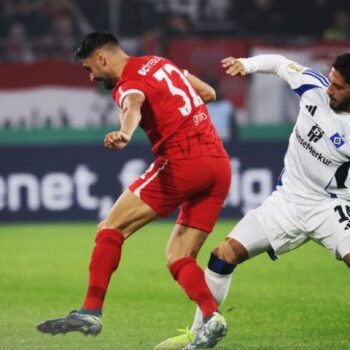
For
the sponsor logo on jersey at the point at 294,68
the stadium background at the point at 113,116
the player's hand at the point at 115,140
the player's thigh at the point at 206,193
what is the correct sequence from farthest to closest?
the stadium background at the point at 113,116 → the sponsor logo on jersey at the point at 294,68 → the player's thigh at the point at 206,193 → the player's hand at the point at 115,140

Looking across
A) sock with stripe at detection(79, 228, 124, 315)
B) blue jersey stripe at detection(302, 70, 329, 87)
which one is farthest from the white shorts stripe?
blue jersey stripe at detection(302, 70, 329, 87)

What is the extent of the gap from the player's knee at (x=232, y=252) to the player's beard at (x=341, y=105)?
3.46 ft

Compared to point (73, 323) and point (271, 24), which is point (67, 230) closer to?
point (271, 24)

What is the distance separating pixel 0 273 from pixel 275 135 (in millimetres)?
5843

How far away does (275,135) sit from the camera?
15.7 metres

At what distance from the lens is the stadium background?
12.5 metres

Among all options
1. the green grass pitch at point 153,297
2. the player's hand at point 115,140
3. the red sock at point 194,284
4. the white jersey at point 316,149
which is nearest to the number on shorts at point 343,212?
the white jersey at point 316,149

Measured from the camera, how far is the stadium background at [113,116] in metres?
12.5

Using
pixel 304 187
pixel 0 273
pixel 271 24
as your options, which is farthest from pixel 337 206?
pixel 271 24

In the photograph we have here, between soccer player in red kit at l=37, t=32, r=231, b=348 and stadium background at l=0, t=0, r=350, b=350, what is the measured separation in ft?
11.5

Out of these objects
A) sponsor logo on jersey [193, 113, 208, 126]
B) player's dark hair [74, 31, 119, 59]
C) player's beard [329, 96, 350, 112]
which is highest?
player's dark hair [74, 31, 119, 59]

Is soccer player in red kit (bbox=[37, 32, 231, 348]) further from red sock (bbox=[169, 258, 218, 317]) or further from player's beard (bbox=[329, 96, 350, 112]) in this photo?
player's beard (bbox=[329, 96, 350, 112])

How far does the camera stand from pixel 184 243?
7039 millimetres

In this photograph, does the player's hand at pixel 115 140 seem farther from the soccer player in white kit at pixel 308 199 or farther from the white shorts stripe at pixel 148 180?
the soccer player in white kit at pixel 308 199
